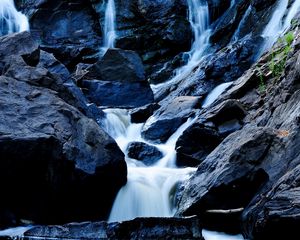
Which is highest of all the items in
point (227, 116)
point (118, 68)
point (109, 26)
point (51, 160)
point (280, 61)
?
point (109, 26)

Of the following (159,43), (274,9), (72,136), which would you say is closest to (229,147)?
(72,136)

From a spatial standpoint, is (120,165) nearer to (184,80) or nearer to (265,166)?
(265,166)

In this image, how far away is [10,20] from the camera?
25.7 metres

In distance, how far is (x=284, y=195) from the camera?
17.4 ft

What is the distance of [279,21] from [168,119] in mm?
6113

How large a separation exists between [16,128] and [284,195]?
455cm

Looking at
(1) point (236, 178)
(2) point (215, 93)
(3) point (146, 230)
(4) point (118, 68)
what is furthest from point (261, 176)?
(4) point (118, 68)

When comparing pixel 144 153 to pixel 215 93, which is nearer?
pixel 144 153

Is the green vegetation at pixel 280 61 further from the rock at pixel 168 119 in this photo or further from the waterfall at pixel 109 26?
the waterfall at pixel 109 26

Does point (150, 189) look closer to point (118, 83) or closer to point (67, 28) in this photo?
point (118, 83)

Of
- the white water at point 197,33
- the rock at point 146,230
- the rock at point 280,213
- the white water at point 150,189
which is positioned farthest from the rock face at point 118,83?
the rock at point 280,213

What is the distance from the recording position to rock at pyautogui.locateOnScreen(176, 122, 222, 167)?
408 inches

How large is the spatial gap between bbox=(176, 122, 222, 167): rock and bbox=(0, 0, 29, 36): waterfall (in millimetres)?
17026

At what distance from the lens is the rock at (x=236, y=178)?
264 inches
